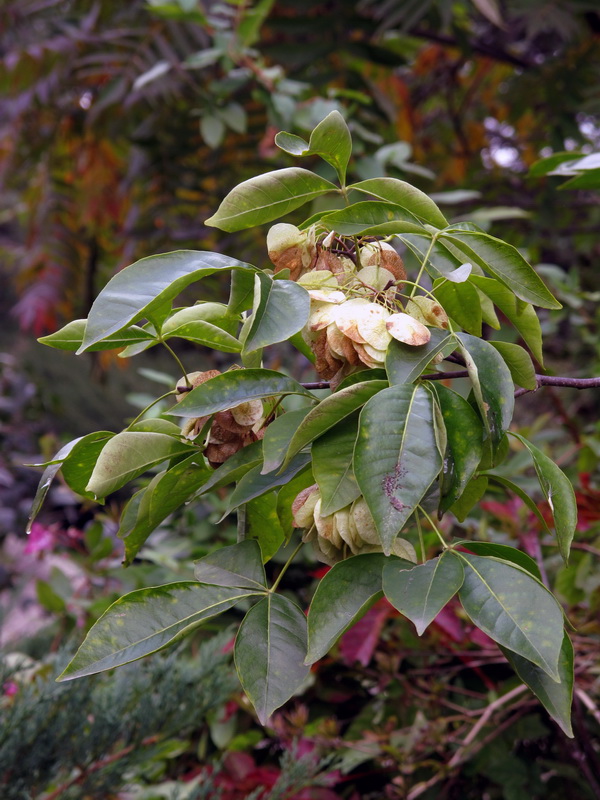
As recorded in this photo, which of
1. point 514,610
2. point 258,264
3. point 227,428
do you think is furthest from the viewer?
point 258,264

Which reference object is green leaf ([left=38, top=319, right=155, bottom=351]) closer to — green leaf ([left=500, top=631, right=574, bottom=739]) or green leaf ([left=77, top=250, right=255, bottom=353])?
green leaf ([left=77, top=250, right=255, bottom=353])

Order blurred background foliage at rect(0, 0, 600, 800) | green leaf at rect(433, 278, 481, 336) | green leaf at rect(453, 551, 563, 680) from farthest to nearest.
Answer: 1. blurred background foliage at rect(0, 0, 600, 800)
2. green leaf at rect(433, 278, 481, 336)
3. green leaf at rect(453, 551, 563, 680)

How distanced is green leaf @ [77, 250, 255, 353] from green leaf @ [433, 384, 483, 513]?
14cm

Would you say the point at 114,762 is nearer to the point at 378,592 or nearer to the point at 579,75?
the point at 378,592

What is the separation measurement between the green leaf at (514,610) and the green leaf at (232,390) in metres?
0.14

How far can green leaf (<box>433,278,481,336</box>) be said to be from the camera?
45cm

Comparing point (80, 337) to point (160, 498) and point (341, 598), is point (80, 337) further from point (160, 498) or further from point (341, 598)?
point (341, 598)

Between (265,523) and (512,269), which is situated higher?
(512,269)

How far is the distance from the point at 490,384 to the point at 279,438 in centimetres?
12

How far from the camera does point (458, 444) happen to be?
0.39 m

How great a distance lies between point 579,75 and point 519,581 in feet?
6.09

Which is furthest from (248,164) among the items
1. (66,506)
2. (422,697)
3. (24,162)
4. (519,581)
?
(519,581)

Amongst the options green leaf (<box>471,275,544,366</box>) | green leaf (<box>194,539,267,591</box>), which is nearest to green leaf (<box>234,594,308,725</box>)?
green leaf (<box>194,539,267,591</box>)

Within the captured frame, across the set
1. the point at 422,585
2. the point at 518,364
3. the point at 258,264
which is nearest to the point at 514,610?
the point at 422,585
